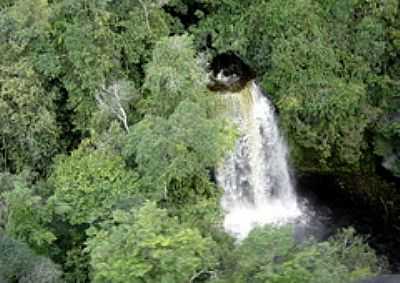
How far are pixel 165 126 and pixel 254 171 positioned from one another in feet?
14.5

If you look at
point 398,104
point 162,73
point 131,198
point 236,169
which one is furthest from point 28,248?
point 398,104

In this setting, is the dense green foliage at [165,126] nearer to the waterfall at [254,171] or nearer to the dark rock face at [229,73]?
the dark rock face at [229,73]

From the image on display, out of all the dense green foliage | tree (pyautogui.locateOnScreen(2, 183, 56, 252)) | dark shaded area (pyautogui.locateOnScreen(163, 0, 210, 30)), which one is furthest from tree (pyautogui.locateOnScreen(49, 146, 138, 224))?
dark shaded area (pyautogui.locateOnScreen(163, 0, 210, 30))

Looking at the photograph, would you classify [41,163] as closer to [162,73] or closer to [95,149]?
[95,149]

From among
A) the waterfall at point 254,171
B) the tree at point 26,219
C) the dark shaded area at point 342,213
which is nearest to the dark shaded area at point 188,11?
the waterfall at point 254,171

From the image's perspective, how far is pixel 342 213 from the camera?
16.1m

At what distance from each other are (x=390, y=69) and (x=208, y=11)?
5041 mm

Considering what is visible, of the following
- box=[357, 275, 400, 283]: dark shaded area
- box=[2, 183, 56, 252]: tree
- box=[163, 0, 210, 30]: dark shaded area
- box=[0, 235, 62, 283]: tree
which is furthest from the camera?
box=[163, 0, 210, 30]: dark shaded area

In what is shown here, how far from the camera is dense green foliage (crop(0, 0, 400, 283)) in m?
9.43

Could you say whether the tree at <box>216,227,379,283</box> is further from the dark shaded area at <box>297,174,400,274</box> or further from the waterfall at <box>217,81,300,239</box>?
the dark shaded area at <box>297,174,400,274</box>

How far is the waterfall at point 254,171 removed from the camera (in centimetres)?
1498

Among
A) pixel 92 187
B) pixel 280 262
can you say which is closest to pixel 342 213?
pixel 280 262

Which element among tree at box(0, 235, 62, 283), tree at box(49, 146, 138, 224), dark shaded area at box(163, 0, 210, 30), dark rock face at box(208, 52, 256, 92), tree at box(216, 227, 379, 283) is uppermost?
dark shaded area at box(163, 0, 210, 30)

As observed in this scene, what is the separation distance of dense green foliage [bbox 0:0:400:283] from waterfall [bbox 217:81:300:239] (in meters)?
0.50
